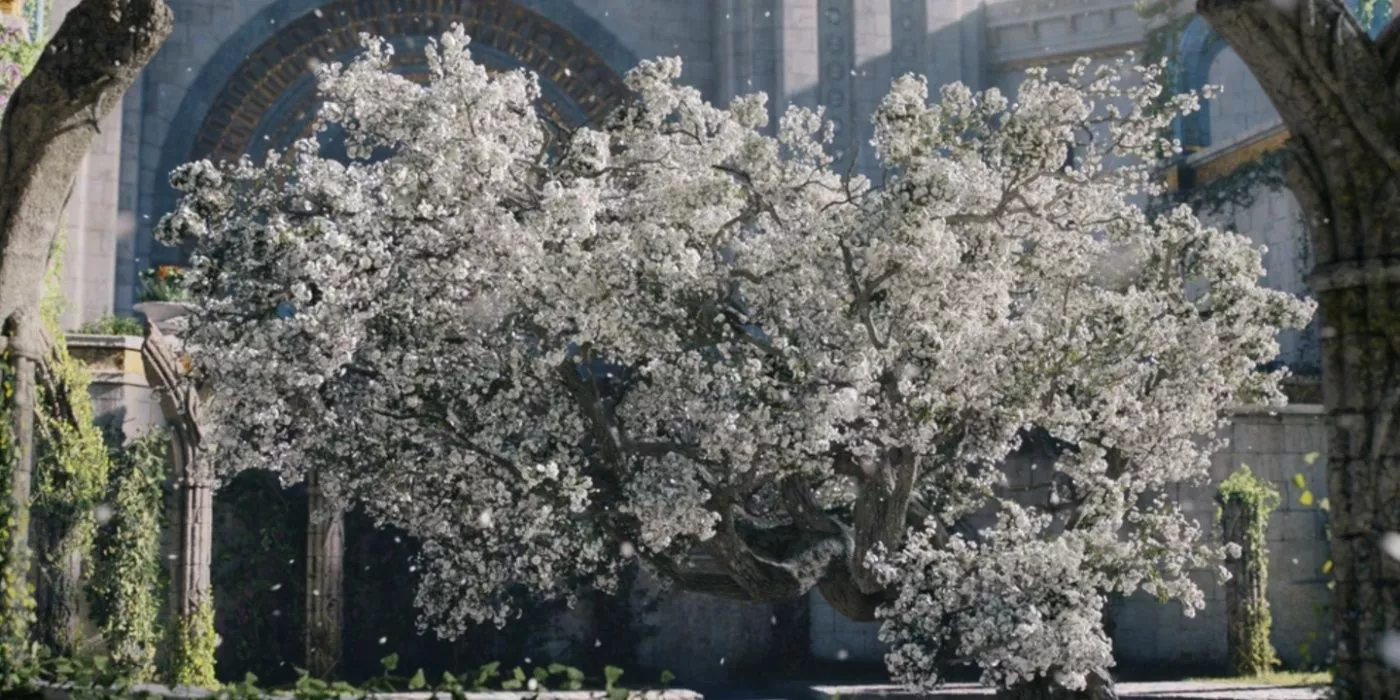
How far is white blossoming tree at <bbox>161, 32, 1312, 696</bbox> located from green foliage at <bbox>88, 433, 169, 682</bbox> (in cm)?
761

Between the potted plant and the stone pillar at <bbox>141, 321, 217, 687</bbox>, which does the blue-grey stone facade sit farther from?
the stone pillar at <bbox>141, 321, 217, 687</bbox>

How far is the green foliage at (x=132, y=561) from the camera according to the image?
68.3ft

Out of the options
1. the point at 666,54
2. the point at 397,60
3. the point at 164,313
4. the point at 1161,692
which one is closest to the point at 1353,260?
the point at 1161,692

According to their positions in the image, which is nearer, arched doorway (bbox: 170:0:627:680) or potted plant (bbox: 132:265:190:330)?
potted plant (bbox: 132:265:190:330)

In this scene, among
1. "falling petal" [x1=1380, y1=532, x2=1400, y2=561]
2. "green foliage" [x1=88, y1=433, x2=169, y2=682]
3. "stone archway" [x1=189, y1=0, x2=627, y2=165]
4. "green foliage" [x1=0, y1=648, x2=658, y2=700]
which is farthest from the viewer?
"stone archway" [x1=189, y1=0, x2=627, y2=165]

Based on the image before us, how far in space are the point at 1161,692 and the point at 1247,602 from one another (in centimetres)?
354

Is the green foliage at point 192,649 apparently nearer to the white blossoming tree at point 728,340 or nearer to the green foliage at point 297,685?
the white blossoming tree at point 728,340

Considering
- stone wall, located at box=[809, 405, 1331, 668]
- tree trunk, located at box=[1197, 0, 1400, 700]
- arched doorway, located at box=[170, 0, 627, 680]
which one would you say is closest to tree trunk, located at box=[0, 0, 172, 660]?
tree trunk, located at box=[1197, 0, 1400, 700]

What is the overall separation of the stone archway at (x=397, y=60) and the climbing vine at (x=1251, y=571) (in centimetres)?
1250

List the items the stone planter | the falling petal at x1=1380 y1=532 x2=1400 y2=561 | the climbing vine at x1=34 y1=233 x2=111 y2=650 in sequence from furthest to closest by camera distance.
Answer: the stone planter, the climbing vine at x1=34 y1=233 x2=111 y2=650, the falling petal at x1=1380 y1=532 x2=1400 y2=561

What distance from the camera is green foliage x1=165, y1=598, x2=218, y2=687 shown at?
2048 cm

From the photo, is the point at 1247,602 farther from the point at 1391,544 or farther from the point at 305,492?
the point at 1391,544

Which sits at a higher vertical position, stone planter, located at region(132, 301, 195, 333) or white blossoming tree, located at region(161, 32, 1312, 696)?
stone planter, located at region(132, 301, 195, 333)

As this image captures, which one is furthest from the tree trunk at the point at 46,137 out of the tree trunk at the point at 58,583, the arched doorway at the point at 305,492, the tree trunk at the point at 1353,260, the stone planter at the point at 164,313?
the stone planter at the point at 164,313
